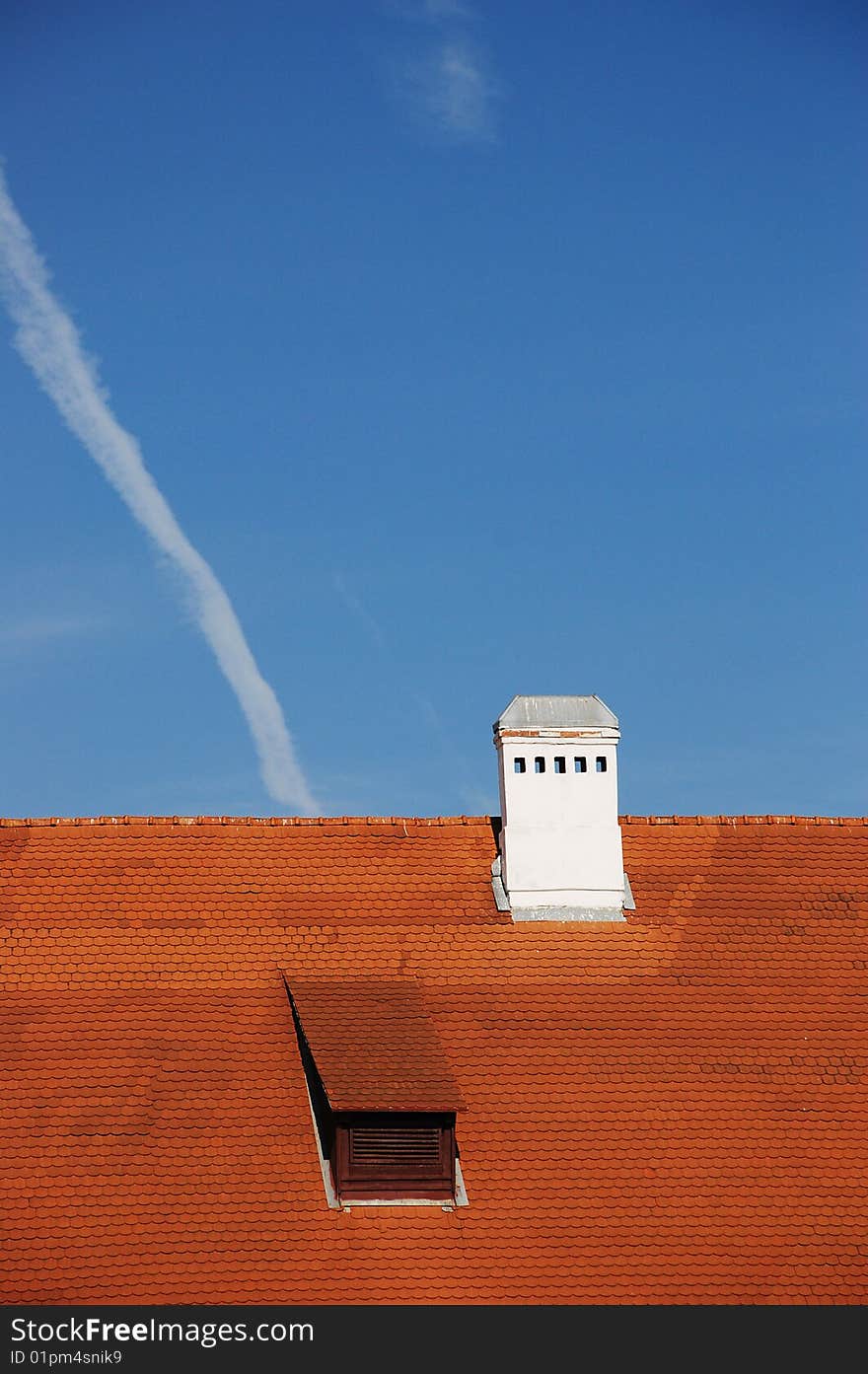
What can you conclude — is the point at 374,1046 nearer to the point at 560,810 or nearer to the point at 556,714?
the point at 560,810

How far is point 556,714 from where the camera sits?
22016 mm

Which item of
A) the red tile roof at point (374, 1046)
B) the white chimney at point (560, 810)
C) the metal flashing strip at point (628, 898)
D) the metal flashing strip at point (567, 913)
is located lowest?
the red tile roof at point (374, 1046)

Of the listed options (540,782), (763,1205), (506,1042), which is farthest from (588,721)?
(763,1205)

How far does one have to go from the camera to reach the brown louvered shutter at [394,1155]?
1755 cm

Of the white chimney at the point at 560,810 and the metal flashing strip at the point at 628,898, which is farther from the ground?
the white chimney at the point at 560,810

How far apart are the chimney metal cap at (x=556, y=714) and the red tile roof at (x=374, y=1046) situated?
3.81 m

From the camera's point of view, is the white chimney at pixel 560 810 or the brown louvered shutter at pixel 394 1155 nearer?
the brown louvered shutter at pixel 394 1155

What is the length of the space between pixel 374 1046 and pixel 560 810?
171 inches

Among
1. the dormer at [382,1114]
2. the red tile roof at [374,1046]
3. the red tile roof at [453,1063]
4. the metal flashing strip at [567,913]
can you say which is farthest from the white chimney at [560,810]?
the dormer at [382,1114]

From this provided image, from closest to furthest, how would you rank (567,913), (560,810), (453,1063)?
(453,1063) < (567,913) < (560,810)

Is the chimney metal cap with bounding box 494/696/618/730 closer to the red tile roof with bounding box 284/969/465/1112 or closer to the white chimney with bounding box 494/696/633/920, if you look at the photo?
the white chimney with bounding box 494/696/633/920

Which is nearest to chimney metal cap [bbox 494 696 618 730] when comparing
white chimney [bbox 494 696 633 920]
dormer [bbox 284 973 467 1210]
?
white chimney [bbox 494 696 633 920]

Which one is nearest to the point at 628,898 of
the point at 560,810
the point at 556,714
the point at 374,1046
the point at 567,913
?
the point at 567,913

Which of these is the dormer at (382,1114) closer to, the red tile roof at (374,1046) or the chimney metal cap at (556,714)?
the red tile roof at (374,1046)
